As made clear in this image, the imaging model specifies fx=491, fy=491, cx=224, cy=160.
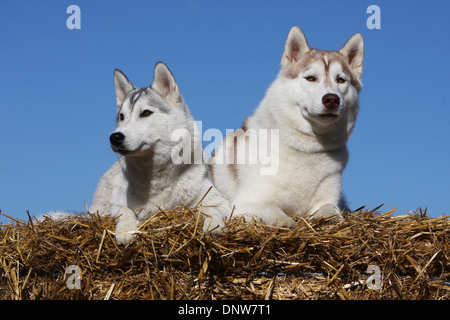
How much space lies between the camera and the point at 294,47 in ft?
17.3

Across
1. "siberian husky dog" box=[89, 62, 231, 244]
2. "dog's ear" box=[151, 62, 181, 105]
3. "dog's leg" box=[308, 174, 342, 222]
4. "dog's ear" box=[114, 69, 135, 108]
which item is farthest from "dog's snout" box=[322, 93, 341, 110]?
"dog's ear" box=[114, 69, 135, 108]

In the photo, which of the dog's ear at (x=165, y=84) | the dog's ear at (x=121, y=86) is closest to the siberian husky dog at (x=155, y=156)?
the dog's ear at (x=165, y=84)

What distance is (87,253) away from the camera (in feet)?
12.2

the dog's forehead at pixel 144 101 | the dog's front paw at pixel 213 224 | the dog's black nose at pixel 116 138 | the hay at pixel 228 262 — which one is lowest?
the hay at pixel 228 262

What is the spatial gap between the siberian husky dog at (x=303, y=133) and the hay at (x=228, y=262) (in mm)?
916

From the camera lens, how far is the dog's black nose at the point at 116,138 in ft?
13.9

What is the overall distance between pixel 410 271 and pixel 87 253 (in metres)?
2.48

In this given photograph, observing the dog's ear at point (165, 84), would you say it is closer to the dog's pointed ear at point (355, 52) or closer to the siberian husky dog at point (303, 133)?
the siberian husky dog at point (303, 133)

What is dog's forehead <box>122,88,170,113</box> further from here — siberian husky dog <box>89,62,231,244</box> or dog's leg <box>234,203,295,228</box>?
dog's leg <box>234,203,295,228</box>

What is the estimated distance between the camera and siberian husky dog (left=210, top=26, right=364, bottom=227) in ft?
15.7

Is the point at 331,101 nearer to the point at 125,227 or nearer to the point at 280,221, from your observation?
the point at 280,221

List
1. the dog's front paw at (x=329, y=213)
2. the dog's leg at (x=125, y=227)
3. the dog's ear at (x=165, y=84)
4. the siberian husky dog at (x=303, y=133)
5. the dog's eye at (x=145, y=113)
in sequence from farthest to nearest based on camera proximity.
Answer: the dog's ear at (x=165, y=84) < the siberian husky dog at (x=303, y=133) < the dog's eye at (x=145, y=113) < the dog's front paw at (x=329, y=213) < the dog's leg at (x=125, y=227)
